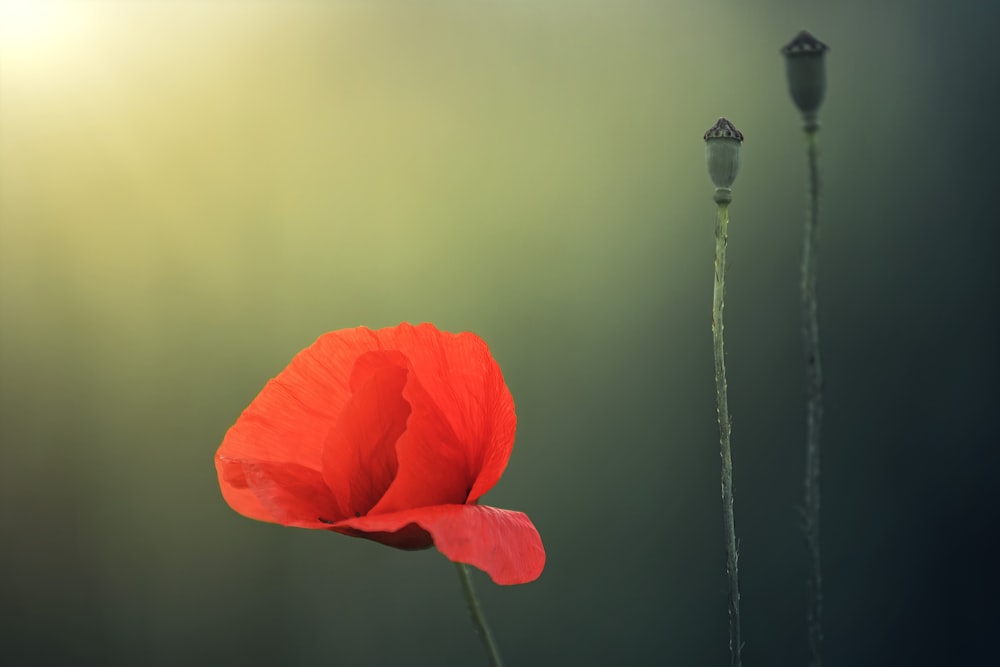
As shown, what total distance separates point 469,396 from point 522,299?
42.9 inches

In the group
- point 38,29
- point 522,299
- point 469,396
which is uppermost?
point 38,29

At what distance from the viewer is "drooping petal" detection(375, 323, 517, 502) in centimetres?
29

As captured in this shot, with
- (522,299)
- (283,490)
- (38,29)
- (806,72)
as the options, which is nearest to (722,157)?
(806,72)

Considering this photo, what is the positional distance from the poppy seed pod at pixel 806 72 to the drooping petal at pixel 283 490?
0.57ft

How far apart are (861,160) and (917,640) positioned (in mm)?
637

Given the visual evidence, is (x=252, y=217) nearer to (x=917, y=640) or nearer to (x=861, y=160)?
(x=861, y=160)

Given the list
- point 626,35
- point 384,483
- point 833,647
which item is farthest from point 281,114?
point 384,483

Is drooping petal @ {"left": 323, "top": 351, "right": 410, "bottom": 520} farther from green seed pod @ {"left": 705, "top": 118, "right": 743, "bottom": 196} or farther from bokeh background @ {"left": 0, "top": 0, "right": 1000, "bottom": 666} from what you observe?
bokeh background @ {"left": 0, "top": 0, "right": 1000, "bottom": 666}

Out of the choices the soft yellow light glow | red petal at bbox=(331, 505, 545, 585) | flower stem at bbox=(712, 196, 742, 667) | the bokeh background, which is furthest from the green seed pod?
the soft yellow light glow

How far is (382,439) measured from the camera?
0.30 m

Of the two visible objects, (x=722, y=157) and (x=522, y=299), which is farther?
(x=522, y=299)

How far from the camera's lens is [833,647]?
1254 mm

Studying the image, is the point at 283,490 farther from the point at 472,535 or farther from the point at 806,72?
the point at 806,72

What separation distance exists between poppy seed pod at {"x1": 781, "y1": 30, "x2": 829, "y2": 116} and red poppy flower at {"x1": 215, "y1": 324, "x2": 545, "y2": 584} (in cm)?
12
